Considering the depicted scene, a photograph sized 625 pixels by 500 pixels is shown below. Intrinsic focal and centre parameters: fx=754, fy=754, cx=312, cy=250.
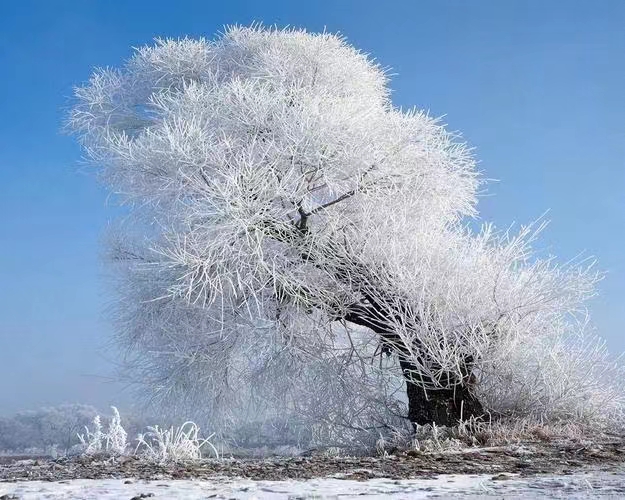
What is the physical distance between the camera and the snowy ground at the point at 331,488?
445 cm

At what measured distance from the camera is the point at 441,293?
9.03 m

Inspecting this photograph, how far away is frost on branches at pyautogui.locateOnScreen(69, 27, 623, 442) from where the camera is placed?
9141 millimetres

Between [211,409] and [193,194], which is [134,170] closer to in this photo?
[193,194]

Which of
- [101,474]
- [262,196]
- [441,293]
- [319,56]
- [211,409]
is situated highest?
[319,56]

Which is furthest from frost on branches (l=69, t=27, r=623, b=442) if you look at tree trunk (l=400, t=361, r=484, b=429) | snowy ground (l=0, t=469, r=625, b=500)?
snowy ground (l=0, t=469, r=625, b=500)

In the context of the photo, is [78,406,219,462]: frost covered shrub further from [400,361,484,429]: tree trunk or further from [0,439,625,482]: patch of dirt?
[400,361,484,429]: tree trunk

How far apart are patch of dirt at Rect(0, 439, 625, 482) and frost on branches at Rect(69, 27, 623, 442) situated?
1963 millimetres

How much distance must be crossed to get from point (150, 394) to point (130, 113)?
16.9ft

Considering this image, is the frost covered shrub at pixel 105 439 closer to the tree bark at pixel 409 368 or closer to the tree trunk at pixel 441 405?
the tree bark at pixel 409 368

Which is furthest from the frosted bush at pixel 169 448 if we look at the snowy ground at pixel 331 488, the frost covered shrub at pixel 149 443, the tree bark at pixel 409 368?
the tree bark at pixel 409 368

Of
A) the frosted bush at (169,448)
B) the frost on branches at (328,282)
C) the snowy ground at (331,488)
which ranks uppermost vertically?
the frost on branches at (328,282)

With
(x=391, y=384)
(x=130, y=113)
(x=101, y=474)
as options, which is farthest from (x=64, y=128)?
(x=101, y=474)

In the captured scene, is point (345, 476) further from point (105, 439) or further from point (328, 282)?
point (328, 282)

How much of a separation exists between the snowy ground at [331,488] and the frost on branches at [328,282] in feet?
11.7
